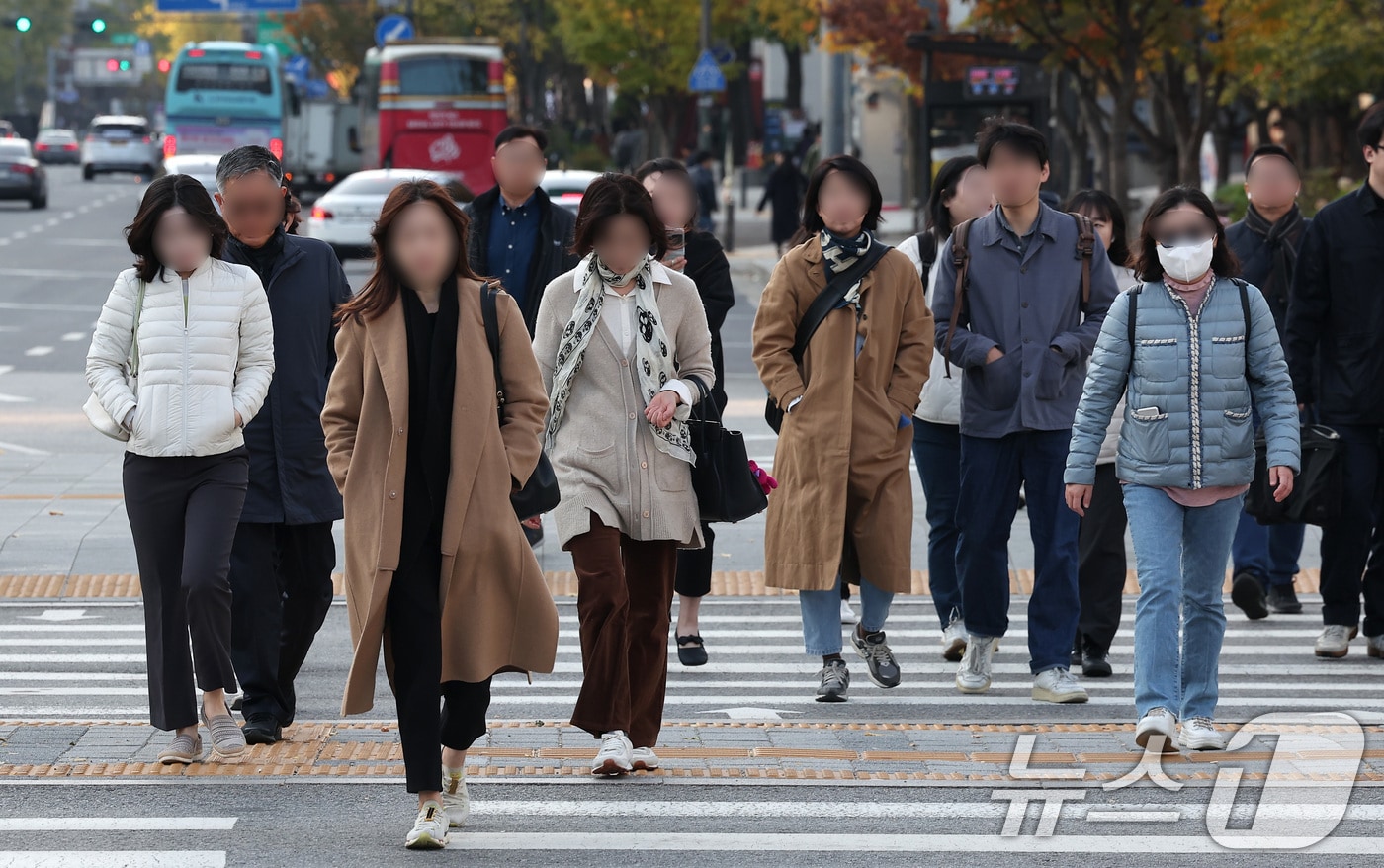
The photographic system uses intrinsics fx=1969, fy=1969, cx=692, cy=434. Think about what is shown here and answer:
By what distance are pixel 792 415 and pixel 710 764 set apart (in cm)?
152

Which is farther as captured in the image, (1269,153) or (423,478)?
(1269,153)

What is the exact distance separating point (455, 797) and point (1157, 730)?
2.17 metres

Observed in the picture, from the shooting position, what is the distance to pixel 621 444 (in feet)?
19.5

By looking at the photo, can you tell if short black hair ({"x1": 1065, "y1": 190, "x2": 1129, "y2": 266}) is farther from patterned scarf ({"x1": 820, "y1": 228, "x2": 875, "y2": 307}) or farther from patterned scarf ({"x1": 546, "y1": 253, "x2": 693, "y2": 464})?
patterned scarf ({"x1": 546, "y1": 253, "x2": 693, "y2": 464})

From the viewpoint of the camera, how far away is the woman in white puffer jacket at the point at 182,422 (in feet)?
19.2

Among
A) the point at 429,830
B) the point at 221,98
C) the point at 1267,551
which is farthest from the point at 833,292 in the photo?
the point at 221,98

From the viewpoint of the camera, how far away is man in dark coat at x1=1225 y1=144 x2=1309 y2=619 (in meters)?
8.40

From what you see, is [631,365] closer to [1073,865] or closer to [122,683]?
[1073,865]

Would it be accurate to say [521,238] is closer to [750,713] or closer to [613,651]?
[750,713]

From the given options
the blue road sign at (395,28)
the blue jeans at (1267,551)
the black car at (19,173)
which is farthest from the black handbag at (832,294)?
the black car at (19,173)

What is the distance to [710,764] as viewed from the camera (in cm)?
593

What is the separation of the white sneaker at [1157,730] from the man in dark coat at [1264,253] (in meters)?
2.53

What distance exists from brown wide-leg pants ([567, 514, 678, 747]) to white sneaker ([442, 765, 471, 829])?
0.66 meters

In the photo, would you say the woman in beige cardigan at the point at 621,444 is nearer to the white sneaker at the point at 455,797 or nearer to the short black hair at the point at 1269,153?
the white sneaker at the point at 455,797
